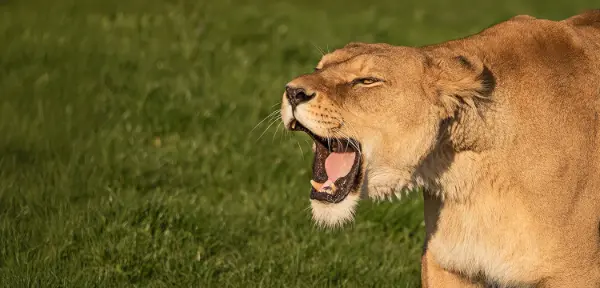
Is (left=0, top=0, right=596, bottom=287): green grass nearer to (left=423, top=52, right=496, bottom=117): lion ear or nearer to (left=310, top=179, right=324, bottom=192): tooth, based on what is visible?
(left=310, top=179, right=324, bottom=192): tooth

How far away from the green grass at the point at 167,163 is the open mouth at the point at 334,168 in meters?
1.38

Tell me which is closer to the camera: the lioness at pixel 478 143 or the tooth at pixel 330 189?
the lioness at pixel 478 143

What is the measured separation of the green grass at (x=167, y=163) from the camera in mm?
6656

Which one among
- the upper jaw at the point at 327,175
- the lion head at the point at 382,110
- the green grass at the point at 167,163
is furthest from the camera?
the green grass at the point at 167,163

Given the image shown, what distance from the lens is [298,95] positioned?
5.02 m

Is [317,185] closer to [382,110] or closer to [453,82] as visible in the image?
[382,110]

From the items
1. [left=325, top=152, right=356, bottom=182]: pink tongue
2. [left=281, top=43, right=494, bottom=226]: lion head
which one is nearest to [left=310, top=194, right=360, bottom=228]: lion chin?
[left=281, top=43, right=494, bottom=226]: lion head

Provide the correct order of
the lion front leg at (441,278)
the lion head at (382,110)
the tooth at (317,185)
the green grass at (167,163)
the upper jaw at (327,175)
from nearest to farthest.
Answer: the lion head at (382,110) < the upper jaw at (327,175) < the tooth at (317,185) < the lion front leg at (441,278) < the green grass at (167,163)

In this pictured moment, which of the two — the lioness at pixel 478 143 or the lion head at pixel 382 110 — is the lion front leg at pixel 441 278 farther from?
the lion head at pixel 382 110

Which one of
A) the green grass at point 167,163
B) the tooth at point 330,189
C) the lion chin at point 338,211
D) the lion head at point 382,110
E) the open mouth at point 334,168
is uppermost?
the lion head at point 382,110

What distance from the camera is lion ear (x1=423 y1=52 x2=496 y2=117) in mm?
4992

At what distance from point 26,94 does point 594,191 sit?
6.02 metres

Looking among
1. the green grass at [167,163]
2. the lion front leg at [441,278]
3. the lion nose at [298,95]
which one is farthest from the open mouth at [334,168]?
the green grass at [167,163]

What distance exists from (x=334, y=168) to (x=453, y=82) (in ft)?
2.05
